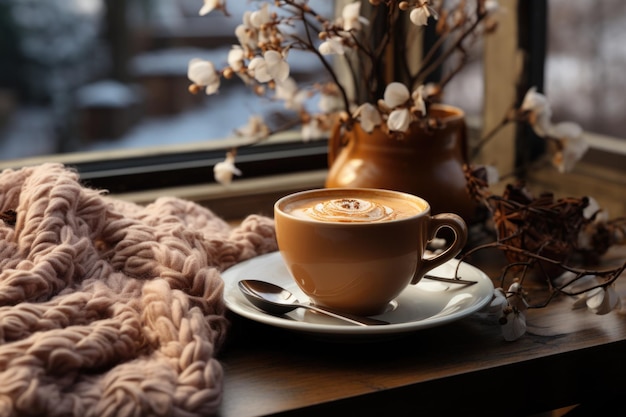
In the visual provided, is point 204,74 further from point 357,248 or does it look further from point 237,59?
point 357,248

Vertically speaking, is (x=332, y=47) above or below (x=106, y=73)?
above

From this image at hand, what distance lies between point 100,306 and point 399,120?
0.42 meters

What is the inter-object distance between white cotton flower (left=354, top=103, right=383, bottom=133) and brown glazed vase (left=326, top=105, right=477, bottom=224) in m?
0.03

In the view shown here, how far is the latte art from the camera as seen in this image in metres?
0.76

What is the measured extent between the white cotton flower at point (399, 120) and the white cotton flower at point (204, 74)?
234mm

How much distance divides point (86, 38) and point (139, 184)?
1113 mm

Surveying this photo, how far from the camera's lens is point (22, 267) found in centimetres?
71

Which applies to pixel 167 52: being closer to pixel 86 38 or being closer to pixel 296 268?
pixel 86 38

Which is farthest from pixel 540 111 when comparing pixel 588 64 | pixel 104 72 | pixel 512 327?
pixel 104 72

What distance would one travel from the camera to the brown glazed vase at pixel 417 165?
101 cm

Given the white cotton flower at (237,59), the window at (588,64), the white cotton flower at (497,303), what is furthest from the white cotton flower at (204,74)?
the window at (588,64)

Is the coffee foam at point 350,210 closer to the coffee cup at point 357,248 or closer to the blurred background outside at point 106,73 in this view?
the coffee cup at point 357,248

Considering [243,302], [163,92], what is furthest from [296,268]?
[163,92]

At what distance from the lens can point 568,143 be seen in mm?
1138
